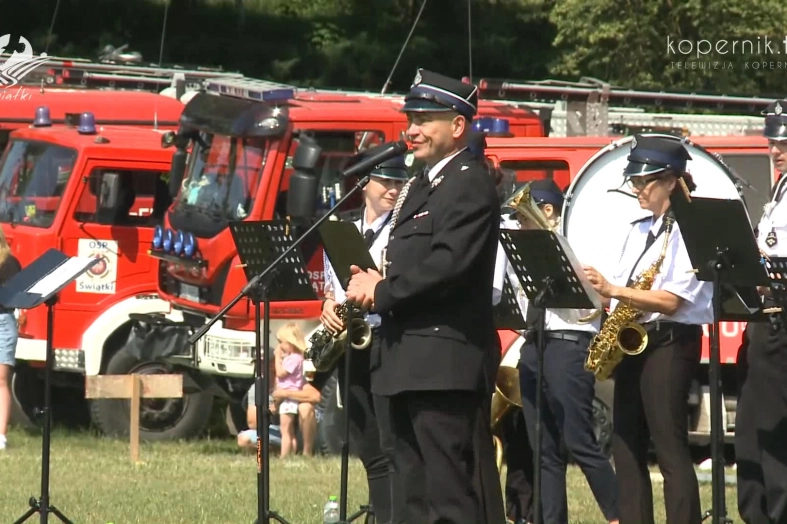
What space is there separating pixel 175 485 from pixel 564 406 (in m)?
3.17

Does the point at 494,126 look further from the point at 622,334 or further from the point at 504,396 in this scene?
the point at 622,334

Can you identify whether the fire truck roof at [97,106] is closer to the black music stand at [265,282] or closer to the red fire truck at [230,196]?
the red fire truck at [230,196]

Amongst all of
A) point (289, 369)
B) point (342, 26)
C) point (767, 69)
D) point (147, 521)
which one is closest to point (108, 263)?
point (289, 369)


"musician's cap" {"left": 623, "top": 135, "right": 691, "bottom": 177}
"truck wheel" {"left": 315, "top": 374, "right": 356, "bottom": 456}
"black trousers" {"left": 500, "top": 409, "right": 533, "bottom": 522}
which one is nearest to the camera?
"musician's cap" {"left": 623, "top": 135, "right": 691, "bottom": 177}

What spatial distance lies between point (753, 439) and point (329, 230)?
7.21 feet

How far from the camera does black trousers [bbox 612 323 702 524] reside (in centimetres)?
708

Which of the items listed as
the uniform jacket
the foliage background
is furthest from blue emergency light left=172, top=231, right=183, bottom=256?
the foliage background

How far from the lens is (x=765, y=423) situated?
724 cm

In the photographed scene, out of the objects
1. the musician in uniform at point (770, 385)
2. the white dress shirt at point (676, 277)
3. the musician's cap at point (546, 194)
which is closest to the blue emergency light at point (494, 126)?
the musician's cap at point (546, 194)

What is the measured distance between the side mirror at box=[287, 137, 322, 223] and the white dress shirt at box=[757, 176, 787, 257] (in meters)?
4.71

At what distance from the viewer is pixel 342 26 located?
27.2 m

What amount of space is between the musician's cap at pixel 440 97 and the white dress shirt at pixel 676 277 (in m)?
1.33

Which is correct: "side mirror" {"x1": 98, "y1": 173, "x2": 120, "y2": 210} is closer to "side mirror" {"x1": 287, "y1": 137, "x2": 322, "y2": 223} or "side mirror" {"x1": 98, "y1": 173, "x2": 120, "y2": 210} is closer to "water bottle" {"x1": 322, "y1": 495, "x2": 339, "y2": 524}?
"side mirror" {"x1": 287, "y1": 137, "x2": 322, "y2": 223}

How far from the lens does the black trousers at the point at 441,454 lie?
6059 mm
